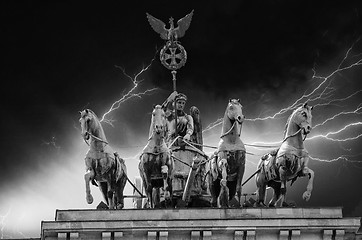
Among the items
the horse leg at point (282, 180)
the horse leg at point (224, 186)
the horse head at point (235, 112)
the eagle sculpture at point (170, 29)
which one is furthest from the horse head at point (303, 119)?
the eagle sculpture at point (170, 29)

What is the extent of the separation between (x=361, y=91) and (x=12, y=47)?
15767 millimetres

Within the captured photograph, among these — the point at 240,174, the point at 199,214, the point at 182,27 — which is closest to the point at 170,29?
the point at 182,27

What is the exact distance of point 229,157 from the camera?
50.7 m

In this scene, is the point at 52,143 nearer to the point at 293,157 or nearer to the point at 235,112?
the point at 235,112

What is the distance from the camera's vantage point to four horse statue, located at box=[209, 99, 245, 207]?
50.6 meters

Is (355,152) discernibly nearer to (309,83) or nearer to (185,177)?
(309,83)

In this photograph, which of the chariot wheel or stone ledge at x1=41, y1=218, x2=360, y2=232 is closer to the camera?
stone ledge at x1=41, y1=218, x2=360, y2=232

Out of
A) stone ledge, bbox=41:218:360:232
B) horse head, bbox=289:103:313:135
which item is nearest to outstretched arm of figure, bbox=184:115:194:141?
horse head, bbox=289:103:313:135

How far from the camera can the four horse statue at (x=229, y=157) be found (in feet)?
166

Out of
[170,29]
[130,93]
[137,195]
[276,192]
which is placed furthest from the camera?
[130,93]

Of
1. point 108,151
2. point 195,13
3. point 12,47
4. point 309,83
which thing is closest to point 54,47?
point 12,47

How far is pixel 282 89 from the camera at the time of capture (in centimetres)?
6700

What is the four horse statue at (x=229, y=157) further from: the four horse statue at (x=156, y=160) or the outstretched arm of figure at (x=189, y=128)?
the outstretched arm of figure at (x=189, y=128)

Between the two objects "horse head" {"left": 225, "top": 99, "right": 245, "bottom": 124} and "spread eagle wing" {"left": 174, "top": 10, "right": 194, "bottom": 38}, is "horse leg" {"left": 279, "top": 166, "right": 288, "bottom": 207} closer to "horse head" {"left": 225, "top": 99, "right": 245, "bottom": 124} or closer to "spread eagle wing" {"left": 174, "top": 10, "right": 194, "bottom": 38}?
"horse head" {"left": 225, "top": 99, "right": 245, "bottom": 124}
